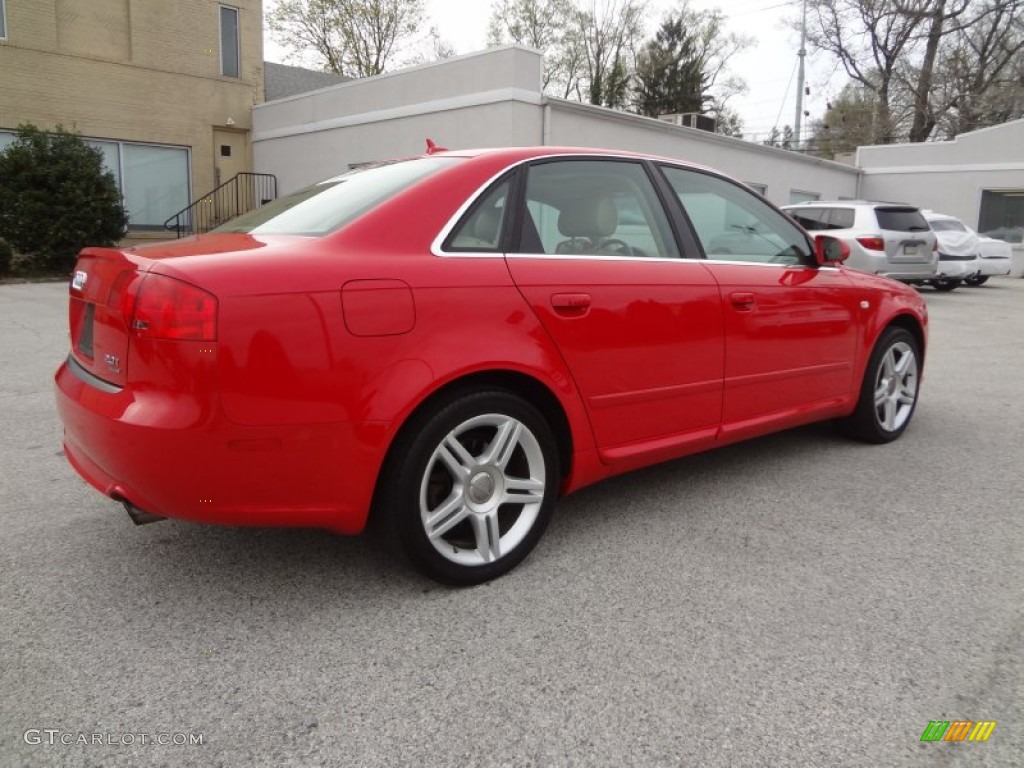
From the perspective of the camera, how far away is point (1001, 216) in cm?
2412

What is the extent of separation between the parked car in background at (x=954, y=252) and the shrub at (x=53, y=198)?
16.3 meters

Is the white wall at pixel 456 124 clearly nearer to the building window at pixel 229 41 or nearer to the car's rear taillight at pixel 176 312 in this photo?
the building window at pixel 229 41

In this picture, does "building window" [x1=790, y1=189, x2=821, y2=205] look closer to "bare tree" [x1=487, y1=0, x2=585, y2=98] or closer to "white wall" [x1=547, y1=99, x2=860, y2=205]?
"white wall" [x1=547, y1=99, x2=860, y2=205]

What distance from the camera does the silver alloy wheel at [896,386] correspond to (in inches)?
181

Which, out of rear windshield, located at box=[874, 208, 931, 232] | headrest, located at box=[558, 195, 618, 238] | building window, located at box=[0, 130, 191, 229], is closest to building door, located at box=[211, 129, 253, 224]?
building window, located at box=[0, 130, 191, 229]

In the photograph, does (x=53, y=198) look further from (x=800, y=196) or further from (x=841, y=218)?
(x=800, y=196)

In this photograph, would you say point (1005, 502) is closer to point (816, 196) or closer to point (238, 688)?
point (238, 688)

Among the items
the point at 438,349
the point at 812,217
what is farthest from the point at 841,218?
the point at 438,349

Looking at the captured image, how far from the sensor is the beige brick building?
15.2 m

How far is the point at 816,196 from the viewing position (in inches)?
896

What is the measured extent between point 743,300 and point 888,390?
1.68 metres

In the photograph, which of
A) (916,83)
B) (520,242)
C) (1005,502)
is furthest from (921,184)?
(520,242)

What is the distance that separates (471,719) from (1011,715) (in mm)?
1453

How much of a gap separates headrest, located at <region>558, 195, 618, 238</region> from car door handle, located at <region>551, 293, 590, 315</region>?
1.05 feet
